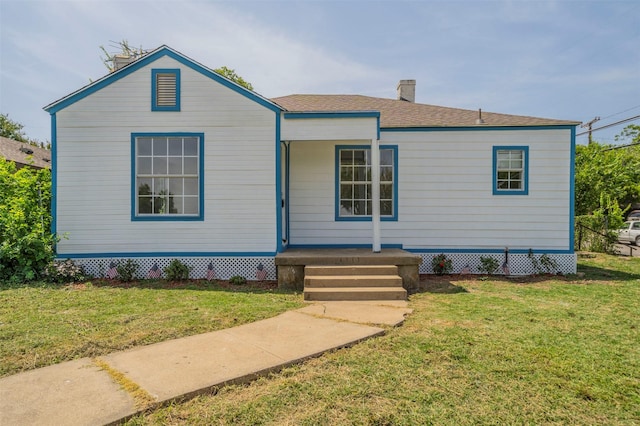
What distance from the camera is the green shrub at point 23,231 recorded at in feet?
23.6

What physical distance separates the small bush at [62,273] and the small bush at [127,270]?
0.74 metres

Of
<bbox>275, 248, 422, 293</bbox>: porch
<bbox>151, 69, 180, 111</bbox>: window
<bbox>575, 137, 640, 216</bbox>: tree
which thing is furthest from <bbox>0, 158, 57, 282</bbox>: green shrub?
<bbox>575, 137, 640, 216</bbox>: tree

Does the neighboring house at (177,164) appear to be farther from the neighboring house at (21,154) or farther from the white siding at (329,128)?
the neighboring house at (21,154)

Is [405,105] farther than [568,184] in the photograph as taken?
Yes

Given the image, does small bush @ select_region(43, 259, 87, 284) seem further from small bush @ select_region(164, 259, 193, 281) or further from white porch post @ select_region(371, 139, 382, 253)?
white porch post @ select_region(371, 139, 382, 253)

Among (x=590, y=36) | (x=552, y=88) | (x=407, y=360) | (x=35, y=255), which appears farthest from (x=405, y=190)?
(x=552, y=88)

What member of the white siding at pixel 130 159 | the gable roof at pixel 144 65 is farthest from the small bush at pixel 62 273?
the gable roof at pixel 144 65

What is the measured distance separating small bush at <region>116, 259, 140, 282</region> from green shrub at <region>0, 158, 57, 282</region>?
4.78ft

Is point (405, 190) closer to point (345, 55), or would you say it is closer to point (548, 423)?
point (345, 55)

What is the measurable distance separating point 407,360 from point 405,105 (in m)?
9.06

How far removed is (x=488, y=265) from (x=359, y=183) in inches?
149

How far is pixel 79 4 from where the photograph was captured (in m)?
7.89

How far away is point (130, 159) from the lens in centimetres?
774

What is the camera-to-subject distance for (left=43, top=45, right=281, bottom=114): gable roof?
300 inches
